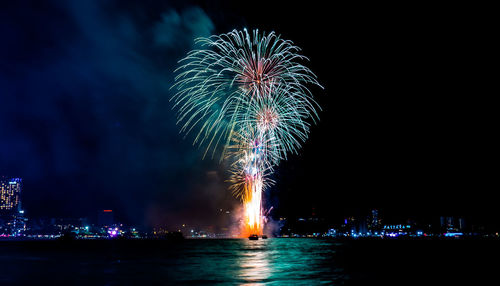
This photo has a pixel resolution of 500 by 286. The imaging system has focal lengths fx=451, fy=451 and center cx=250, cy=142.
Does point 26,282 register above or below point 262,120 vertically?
below

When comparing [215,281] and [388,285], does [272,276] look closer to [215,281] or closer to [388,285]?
[215,281]

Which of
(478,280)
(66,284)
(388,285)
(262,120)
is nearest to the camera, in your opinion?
(388,285)

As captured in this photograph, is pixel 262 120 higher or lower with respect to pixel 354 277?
higher

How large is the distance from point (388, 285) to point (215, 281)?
12.0 meters

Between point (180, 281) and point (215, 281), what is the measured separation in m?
2.73

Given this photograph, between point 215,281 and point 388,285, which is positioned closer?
point 388,285

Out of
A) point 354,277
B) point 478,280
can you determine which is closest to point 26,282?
point 354,277

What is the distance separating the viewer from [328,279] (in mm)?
32656

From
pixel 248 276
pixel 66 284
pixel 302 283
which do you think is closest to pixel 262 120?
pixel 248 276

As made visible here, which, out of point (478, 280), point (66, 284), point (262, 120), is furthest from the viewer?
point (262, 120)

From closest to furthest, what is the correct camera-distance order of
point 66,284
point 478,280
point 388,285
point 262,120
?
point 388,285, point 66,284, point 478,280, point 262,120

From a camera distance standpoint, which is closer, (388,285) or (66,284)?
(388,285)

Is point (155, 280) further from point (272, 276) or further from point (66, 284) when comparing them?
point (272, 276)

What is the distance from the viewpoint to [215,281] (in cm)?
3256
